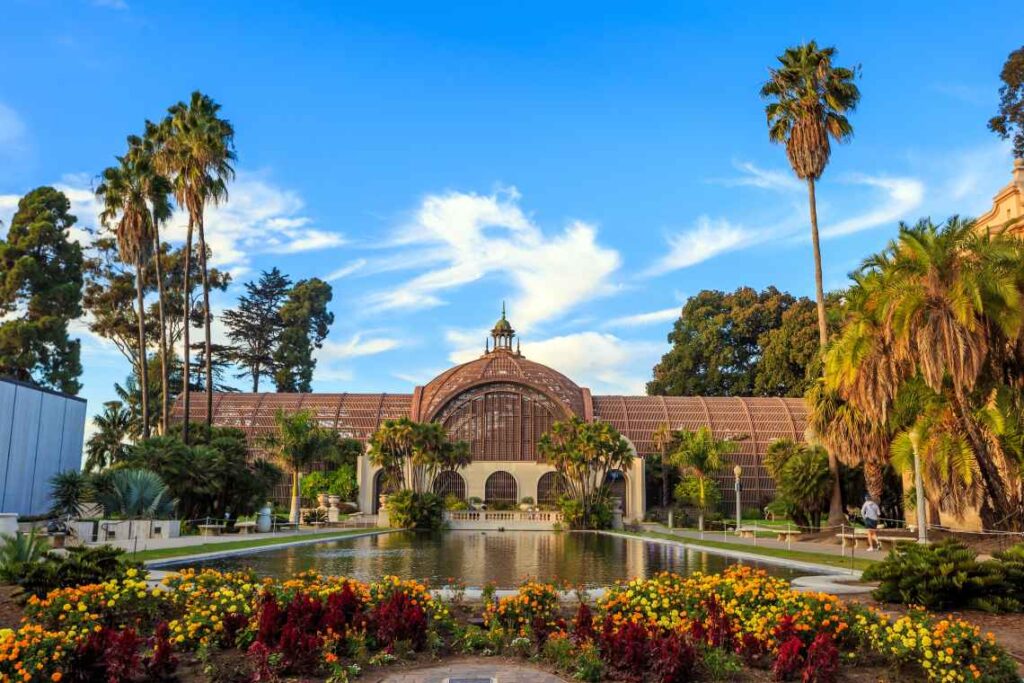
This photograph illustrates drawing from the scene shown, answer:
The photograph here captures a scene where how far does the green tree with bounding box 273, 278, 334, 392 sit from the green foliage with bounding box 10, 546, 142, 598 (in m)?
74.5

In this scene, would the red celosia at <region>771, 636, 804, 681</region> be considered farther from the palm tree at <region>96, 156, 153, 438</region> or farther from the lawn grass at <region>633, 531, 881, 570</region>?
the palm tree at <region>96, 156, 153, 438</region>

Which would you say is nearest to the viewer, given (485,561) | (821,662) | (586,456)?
(821,662)

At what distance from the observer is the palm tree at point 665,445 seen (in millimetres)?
57750

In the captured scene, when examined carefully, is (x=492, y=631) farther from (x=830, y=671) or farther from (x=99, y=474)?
(x=99, y=474)

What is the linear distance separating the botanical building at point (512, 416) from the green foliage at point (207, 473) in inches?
752

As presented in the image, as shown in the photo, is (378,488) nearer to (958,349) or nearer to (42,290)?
(42,290)

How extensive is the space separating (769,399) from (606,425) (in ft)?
79.9

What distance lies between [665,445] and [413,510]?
70.3 ft

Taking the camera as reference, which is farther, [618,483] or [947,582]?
[618,483]

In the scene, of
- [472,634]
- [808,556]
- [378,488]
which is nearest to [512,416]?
[378,488]

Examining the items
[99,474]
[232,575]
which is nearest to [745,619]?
[232,575]

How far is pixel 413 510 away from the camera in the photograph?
4434cm

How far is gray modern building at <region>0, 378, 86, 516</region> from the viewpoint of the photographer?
31.8 meters

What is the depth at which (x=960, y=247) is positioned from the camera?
70.9 ft
